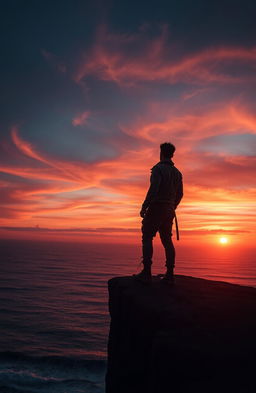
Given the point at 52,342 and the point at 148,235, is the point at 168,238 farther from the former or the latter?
the point at 52,342

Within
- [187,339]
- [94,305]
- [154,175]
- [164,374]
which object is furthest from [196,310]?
[94,305]

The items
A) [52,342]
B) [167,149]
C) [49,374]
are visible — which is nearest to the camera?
[167,149]

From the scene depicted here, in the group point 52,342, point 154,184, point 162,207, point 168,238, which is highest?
point 154,184

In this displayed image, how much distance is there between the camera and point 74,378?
19969 millimetres

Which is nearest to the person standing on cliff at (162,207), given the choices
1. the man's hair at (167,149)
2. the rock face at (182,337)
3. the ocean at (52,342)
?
the man's hair at (167,149)

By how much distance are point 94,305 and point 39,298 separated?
33.1ft

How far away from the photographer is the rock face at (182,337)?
9.81ft

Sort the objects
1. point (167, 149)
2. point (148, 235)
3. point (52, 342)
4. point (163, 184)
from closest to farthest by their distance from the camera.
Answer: point (163, 184)
point (148, 235)
point (167, 149)
point (52, 342)

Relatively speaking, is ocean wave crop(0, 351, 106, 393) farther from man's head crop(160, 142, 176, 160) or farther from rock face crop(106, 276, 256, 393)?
man's head crop(160, 142, 176, 160)

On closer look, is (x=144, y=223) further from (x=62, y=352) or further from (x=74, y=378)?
(x=62, y=352)

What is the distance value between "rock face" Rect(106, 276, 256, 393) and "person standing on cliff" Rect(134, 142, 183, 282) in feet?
2.00

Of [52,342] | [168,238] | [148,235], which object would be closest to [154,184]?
[148,235]

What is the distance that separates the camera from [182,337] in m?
3.60

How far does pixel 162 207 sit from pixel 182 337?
10.7 feet
